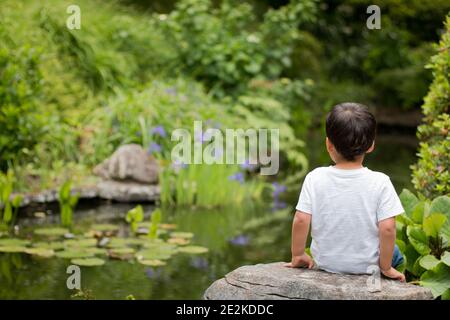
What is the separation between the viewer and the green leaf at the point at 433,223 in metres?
3.42

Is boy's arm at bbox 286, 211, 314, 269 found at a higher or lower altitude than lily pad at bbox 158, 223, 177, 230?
higher

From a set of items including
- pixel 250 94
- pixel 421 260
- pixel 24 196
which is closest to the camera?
pixel 421 260

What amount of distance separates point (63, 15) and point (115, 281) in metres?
5.90

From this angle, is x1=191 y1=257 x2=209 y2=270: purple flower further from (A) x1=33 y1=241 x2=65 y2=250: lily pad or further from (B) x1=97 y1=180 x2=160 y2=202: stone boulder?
(B) x1=97 y1=180 x2=160 y2=202: stone boulder

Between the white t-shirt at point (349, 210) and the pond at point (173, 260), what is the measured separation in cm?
216

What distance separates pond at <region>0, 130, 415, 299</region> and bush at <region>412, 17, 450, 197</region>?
1.73m

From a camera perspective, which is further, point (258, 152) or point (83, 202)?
point (258, 152)

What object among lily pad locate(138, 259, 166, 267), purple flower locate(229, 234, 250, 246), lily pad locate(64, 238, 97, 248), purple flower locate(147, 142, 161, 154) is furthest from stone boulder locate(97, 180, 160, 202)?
lily pad locate(138, 259, 166, 267)

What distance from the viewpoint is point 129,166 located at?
8398 mm

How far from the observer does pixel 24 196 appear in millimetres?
7676

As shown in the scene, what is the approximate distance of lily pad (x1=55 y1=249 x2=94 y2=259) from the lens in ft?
19.3

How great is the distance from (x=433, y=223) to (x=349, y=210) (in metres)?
0.61
